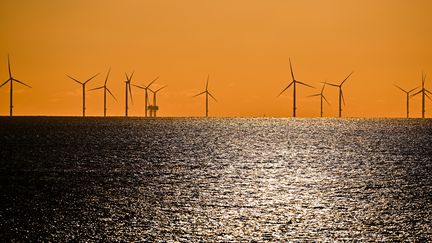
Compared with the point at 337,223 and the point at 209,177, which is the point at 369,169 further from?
the point at 337,223

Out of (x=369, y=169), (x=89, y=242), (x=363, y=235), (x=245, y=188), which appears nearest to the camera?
(x=89, y=242)

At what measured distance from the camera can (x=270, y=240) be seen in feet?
146

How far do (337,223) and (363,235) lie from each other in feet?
17.0

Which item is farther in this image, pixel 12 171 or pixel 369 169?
pixel 369 169

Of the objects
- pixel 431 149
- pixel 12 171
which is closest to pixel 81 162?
pixel 12 171

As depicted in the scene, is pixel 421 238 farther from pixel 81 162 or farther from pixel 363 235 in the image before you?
pixel 81 162

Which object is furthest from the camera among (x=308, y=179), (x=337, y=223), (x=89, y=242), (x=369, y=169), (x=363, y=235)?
(x=369, y=169)

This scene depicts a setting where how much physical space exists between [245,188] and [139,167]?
95.7 ft

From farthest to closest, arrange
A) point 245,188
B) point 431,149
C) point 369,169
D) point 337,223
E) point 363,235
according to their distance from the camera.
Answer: point 431,149 → point 369,169 → point 245,188 → point 337,223 → point 363,235

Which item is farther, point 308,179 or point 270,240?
point 308,179

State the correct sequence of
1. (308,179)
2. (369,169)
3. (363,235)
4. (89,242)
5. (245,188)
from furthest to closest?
(369,169) < (308,179) < (245,188) < (363,235) < (89,242)

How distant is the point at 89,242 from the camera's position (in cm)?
4341

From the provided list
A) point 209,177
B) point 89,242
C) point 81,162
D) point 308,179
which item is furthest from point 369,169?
point 89,242

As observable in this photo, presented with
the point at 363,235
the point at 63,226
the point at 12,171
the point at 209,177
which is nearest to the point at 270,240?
the point at 363,235
